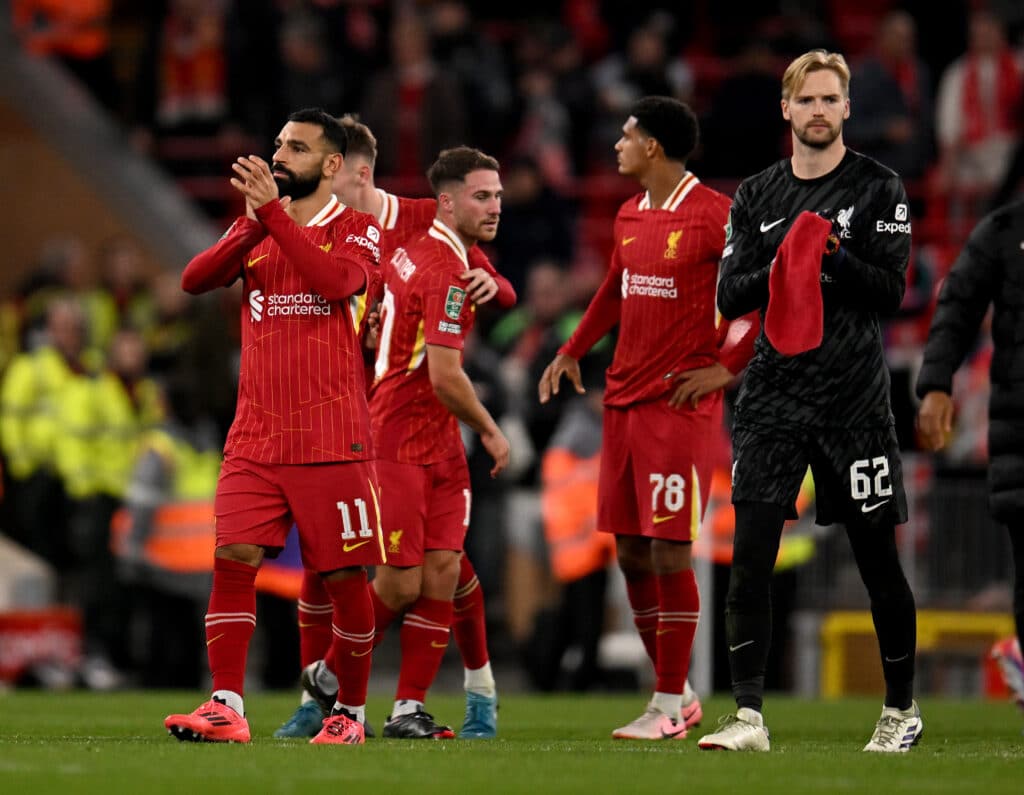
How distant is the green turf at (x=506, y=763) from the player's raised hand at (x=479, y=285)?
1.82 metres

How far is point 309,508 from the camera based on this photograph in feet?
27.0

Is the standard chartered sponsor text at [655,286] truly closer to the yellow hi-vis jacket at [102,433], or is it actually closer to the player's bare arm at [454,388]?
the player's bare arm at [454,388]

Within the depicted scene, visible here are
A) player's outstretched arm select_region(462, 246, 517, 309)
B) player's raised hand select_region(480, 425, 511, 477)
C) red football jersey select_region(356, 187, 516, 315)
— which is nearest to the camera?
player's raised hand select_region(480, 425, 511, 477)

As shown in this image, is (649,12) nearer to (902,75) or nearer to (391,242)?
(902,75)

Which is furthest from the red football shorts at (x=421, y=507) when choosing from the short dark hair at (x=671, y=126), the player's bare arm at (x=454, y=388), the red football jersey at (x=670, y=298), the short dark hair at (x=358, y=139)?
the short dark hair at (x=671, y=126)

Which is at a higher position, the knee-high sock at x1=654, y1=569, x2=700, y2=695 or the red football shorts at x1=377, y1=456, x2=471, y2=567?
the red football shorts at x1=377, y1=456, x2=471, y2=567

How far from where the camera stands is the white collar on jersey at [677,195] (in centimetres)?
955

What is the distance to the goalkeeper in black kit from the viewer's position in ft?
26.3

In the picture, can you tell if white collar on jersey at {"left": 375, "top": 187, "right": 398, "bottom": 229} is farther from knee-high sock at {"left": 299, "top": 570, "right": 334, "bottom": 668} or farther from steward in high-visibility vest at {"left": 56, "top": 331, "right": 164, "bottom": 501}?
steward in high-visibility vest at {"left": 56, "top": 331, "right": 164, "bottom": 501}

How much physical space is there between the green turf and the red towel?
1475 mm

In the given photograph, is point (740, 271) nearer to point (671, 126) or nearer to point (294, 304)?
point (671, 126)

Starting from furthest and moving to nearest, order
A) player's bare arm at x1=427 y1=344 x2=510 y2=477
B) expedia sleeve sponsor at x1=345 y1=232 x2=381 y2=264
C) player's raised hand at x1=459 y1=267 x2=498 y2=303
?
player's raised hand at x1=459 y1=267 x2=498 y2=303
player's bare arm at x1=427 y1=344 x2=510 y2=477
expedia sleeve sponsor at x1=345 y1=232 x2=381 y2=264

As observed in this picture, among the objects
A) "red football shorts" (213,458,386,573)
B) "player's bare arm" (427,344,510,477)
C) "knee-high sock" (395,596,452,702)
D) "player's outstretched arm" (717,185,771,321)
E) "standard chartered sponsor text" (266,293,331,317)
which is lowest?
"knee-high sock" (395,596,452,702)

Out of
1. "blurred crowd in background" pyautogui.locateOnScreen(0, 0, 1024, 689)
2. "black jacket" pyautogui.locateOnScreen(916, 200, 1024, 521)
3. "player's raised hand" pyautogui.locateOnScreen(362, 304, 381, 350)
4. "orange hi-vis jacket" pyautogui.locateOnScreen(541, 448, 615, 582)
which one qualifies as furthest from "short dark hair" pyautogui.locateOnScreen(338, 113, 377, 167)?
"orange hi-vis jacket" pyautogui.locateOnScreen(541, 448, 615, 582)
